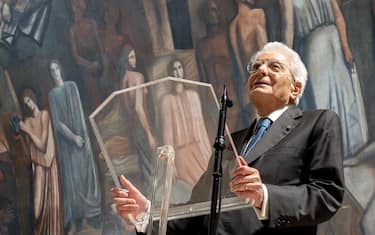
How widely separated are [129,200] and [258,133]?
0.76 metres

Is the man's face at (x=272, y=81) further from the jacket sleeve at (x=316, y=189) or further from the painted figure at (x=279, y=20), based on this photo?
the painted figure at (x=279, y=20)

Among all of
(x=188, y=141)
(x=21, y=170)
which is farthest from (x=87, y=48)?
(x=188, y=141)

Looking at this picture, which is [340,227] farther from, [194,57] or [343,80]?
[194,57]

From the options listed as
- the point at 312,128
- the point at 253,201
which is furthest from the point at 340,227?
the point at 253,201

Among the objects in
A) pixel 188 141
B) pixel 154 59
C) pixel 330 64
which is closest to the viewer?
pixel 188 141

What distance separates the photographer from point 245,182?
2.88 metres

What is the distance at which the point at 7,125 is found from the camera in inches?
411

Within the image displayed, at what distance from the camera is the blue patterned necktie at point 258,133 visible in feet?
11.5

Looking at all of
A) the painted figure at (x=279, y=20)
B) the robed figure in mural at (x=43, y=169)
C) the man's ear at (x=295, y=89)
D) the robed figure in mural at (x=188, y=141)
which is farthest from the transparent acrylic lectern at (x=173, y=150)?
the robed figure in mural at (x=43, y=169)

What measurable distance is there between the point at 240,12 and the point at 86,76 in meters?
2.62

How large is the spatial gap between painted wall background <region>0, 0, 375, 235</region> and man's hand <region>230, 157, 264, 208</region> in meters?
4.32

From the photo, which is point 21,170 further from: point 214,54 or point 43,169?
point 214,54

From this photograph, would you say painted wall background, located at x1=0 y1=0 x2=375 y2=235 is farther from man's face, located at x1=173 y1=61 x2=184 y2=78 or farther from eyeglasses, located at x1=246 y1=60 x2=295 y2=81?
eyeglasses, located at x1=246 y1=60 x2=295 y2=81

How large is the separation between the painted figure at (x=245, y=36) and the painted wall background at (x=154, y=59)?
12mm
